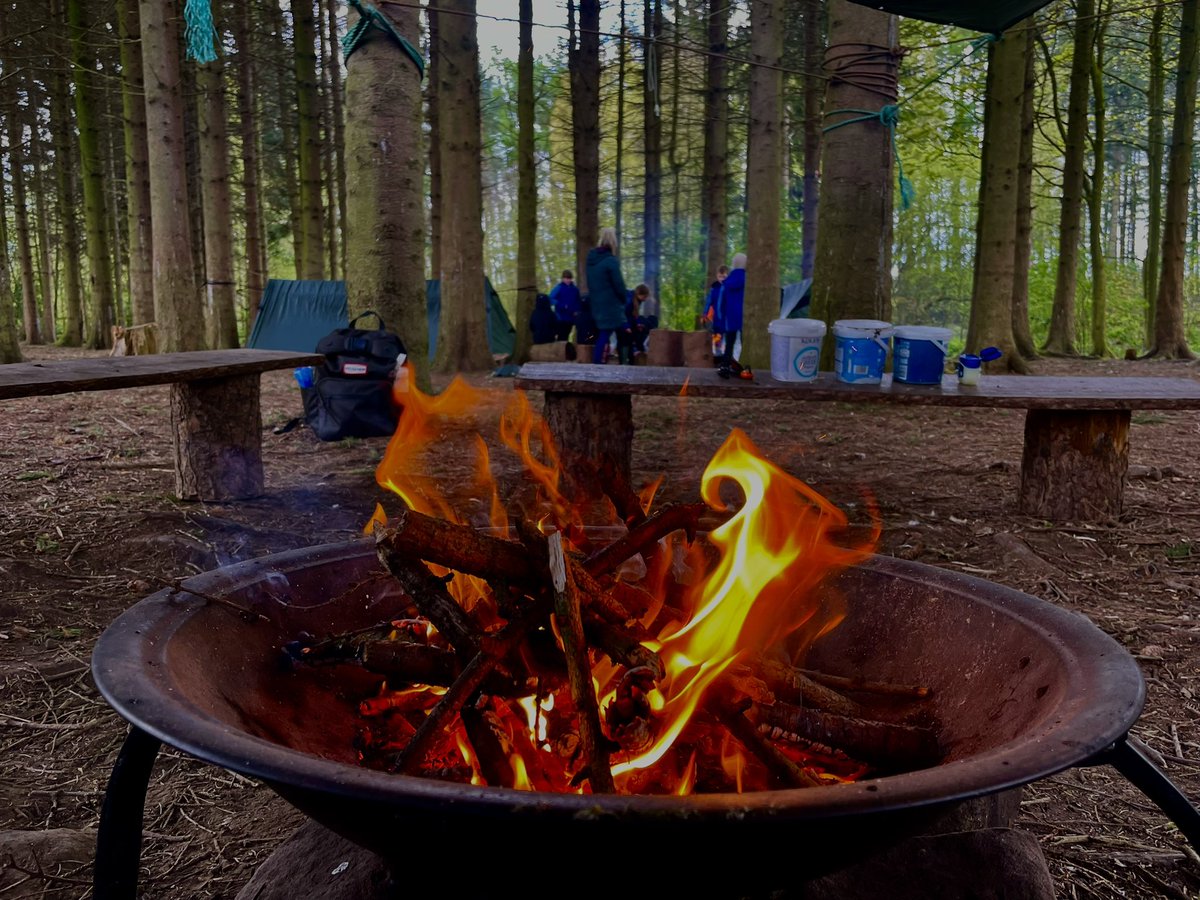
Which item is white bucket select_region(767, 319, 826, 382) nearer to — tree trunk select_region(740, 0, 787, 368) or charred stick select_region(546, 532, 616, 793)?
charred stick select_region(546, 532, 616, 793)

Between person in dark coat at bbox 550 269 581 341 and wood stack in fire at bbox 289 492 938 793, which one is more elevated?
person in dark coat at bbox 550 269 581 341

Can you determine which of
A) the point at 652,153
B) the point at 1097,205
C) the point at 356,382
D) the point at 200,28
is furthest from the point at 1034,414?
the point at 652,153

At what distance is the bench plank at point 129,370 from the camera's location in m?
3.96

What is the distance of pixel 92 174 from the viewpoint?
45.2 ft

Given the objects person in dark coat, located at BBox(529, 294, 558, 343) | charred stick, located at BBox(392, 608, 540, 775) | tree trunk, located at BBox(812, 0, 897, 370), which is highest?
tree trunk, located at BBox(812, 0, 897, 370)

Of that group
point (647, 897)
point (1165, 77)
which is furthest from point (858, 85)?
point (1165, 77)

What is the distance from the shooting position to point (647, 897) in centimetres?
131

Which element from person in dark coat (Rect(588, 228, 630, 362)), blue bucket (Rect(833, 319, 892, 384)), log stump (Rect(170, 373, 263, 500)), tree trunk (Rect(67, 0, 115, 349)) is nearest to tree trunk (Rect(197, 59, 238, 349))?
tree trunk (Rect(67, 0, 115, 349))

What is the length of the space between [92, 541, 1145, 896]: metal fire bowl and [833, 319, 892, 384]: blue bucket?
103 inches

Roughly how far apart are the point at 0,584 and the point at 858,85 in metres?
6.62

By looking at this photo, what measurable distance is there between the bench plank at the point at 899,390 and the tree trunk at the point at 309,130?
30.8 ft

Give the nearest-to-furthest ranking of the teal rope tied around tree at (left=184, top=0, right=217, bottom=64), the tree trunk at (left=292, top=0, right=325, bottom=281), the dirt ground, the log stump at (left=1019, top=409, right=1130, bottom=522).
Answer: the dirt ground
the log stump at (left=1019, top=409, right=1130, bottom=522)
the teal rope tied around tree at (left=184, top=0, right=217, bottom=64)
the tree trunk at (left=292, top=0, right=325, bottom=281)

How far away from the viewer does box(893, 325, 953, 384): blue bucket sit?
4716 mm

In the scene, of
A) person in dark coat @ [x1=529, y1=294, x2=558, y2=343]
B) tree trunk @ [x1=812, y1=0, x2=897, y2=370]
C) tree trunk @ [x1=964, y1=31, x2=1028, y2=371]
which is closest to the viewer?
tree trunk @ [x1=812, y1=0, x2=897, y2=370]
